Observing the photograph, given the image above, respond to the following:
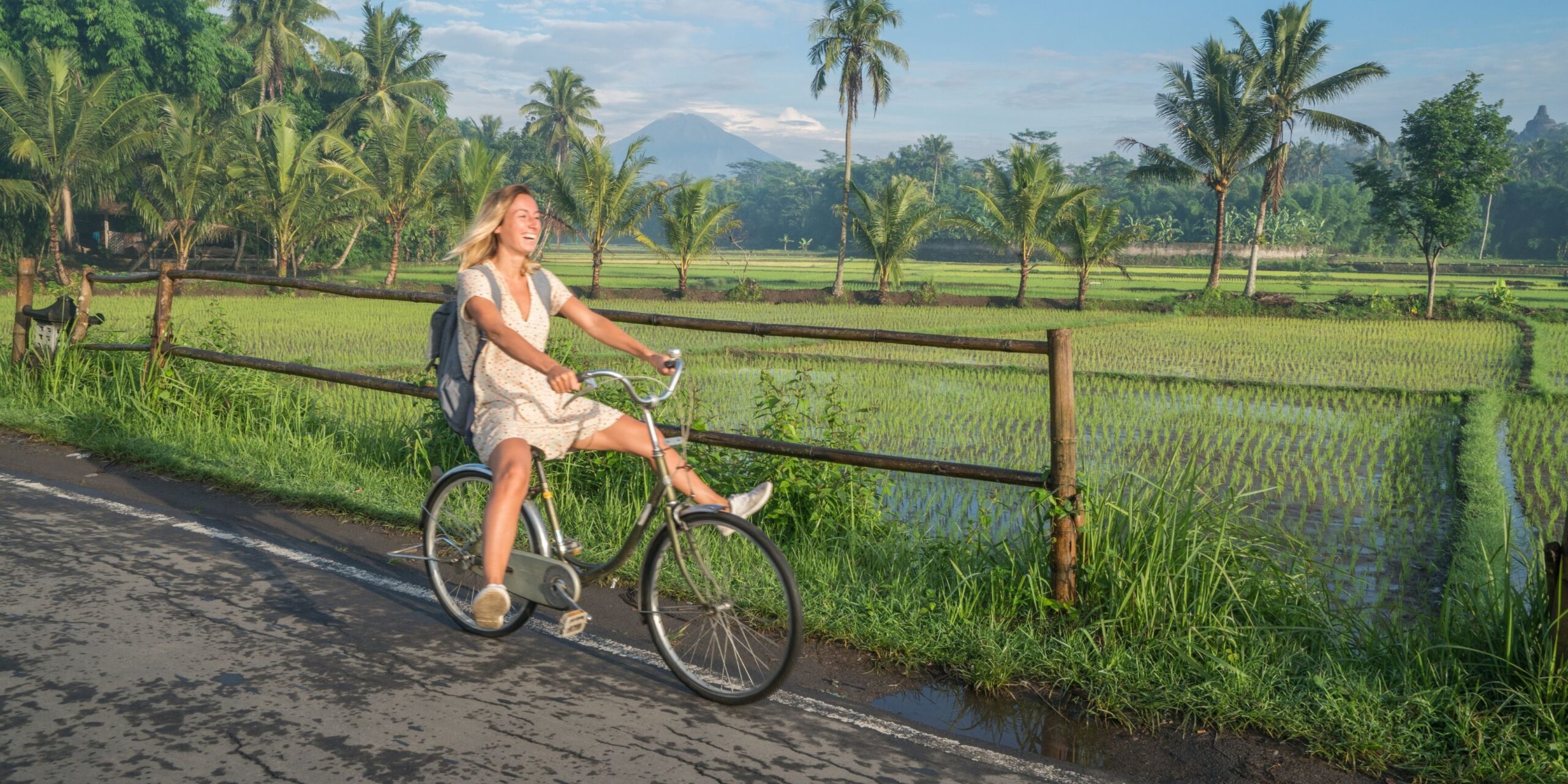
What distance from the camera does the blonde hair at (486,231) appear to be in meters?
3.49

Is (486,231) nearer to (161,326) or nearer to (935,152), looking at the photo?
(161,326)

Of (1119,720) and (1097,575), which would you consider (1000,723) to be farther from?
(1097,575)

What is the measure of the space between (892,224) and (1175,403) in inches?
723

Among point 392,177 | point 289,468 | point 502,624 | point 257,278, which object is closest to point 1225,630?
point 502,624

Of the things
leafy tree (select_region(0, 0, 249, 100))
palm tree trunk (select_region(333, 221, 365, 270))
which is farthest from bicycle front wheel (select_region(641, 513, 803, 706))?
leafy tree (select_region(0, 0, 249, 100))

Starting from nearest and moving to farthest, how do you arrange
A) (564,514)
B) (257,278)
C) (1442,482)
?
(564,514)
(257,278)
(1442,482)

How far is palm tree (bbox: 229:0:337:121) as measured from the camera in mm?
38219

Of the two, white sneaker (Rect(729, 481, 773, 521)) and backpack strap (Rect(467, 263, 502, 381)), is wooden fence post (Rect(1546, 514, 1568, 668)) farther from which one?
backpack strap (Rect(467, 263, 502, 381))

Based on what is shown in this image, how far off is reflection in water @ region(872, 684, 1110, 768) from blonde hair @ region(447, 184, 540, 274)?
1811 mm

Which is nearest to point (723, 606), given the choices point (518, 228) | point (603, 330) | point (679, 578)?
point (679, 578)

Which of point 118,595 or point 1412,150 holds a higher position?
point 1412,150

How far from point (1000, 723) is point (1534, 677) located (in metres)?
1.48

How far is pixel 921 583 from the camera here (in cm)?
430

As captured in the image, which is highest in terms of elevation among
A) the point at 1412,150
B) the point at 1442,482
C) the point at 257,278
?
the point at 1412,150
